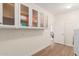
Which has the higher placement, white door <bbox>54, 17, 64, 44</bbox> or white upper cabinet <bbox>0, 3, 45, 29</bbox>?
white upper cabinet <bbox>0, 3, 45, 29</bbox>

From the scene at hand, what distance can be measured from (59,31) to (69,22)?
0.36m

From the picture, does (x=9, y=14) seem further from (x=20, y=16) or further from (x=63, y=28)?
(x=63, y=28)

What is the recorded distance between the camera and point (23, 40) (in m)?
2.30

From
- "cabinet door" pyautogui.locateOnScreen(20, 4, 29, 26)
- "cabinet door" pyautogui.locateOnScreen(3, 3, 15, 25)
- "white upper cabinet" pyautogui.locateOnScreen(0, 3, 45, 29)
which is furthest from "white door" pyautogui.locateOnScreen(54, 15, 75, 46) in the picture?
"cabinet door" pyautogui.locateOnScreen(3, 3, 15, 25)

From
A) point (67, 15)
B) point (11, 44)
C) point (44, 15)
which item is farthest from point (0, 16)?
point (67, 15)

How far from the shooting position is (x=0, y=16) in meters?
1.67

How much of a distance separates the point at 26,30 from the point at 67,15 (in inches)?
45.4

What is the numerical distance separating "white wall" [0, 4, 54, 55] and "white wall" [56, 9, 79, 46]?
1.17 ft

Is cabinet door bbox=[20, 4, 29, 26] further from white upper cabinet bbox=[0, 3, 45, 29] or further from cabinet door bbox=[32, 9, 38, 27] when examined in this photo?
cabinet door bbox=[32, 9, 38, 27]

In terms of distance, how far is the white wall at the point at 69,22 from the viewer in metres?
2.38

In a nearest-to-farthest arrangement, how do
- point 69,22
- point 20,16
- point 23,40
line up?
point 20,16 < point 23,40 < point 69,22

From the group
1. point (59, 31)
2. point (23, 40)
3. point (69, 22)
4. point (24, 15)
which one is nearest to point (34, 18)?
point (24, 15)

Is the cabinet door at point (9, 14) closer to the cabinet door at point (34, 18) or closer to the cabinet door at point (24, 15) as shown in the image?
the cabinet door at point (24, 15)

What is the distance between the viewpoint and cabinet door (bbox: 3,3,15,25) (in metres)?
1.79
